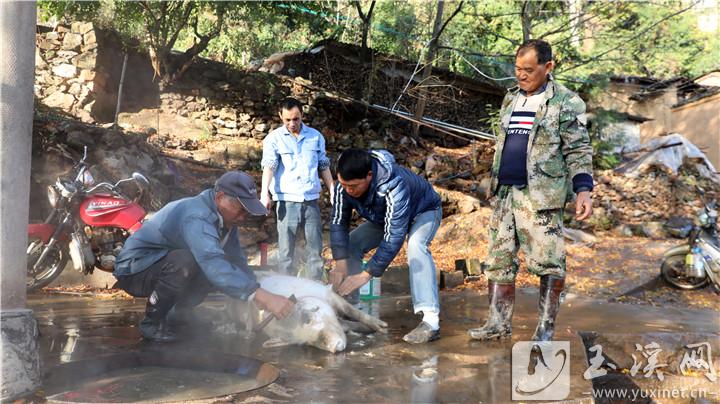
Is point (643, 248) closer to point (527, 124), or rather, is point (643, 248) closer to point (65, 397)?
point (527, 124)

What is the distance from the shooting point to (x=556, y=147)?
4.41 metres

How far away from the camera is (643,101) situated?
2261 cm

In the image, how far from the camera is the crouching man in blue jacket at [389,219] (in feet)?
14.4

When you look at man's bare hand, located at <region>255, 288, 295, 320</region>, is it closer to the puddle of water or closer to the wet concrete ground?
the wet concrete ground

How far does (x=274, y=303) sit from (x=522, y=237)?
1.96 metres

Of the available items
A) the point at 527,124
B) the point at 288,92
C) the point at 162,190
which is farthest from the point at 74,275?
the point at 288,92

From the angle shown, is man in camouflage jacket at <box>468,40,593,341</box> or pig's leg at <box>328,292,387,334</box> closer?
man in camouflage jacket at <box>468,40,593,341</box>

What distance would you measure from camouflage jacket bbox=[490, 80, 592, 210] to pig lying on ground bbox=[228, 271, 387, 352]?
172cm

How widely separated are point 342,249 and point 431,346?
3.44 ft

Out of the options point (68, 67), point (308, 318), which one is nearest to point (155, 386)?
point (308, 318)

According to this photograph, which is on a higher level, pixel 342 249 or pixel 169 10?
pixel 169 10

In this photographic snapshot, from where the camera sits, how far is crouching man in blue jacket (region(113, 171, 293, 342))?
417 cm

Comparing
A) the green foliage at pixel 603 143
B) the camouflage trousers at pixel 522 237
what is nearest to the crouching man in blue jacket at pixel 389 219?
the camouflage trousers at pixel 522 237

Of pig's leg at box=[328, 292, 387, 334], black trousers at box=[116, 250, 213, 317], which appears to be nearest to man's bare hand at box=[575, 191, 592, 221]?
pig's leg at box=[328, 292, 387, 334]
